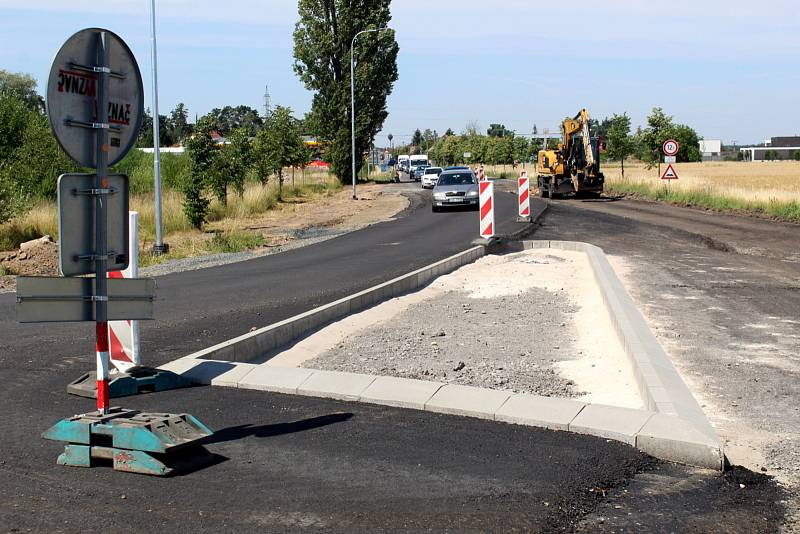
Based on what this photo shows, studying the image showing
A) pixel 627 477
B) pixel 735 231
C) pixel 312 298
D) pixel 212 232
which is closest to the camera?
pixel 627 477

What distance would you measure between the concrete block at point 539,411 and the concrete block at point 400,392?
2.13ft

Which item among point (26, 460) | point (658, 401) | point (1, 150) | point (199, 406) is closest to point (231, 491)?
point (26, 460)

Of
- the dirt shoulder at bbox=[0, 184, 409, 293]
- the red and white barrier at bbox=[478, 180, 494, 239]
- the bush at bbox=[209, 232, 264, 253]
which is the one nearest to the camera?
the red and white barrier at bbox=[478, 180, 494, 239]

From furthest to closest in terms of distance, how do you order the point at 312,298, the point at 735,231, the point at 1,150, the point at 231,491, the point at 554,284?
the point at 1,150 < the point at 735,231 < the point at 554,284 < the point at 312,298 < the point at 231,491

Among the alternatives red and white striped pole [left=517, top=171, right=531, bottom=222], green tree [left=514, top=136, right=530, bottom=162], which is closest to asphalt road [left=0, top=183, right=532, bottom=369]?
red and white striped pole [left=517, top=171, right=531, bottom=222]

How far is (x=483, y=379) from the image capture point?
8.54m

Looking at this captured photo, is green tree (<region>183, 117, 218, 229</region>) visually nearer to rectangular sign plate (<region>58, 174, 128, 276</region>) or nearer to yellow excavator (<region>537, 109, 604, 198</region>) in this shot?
yellow excavator (<region>537, 109, 604, 198</region>)

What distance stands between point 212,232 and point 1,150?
444 inches

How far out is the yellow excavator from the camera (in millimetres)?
40344

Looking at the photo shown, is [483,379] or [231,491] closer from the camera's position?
[231,491]

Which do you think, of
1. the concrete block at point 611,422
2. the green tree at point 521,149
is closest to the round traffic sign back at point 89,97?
the concrete block at point 611,422

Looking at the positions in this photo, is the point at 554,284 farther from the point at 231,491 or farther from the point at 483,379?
the point at 231,491

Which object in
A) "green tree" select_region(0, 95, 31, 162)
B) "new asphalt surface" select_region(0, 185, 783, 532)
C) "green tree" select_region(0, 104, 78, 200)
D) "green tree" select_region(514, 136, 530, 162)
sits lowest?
"new asphalt surface" select_region(0, 185, 783, 532)

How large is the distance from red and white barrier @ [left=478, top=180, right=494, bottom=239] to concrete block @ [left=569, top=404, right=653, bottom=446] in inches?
557
